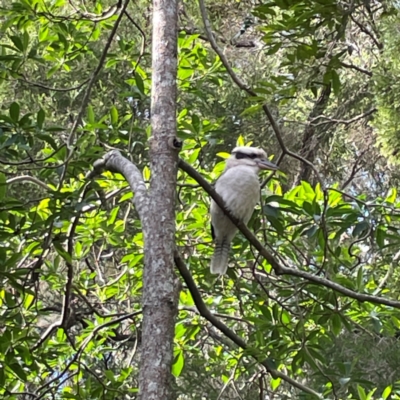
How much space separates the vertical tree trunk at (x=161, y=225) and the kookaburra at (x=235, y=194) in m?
0.91

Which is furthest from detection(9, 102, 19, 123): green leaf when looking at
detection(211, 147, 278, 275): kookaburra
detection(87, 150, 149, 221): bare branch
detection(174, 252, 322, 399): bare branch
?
detection(211, 147, 278, 275): kookaburra

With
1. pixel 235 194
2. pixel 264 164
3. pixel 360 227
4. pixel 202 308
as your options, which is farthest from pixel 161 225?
pixel 264 164

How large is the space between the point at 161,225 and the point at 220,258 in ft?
3.97

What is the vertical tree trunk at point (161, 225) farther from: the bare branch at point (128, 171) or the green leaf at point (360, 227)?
the green leaf at point (360, 227)

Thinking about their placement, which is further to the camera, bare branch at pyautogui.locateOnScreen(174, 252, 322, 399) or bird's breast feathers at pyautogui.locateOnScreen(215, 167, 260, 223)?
bird's breast feathers at pyautogui.locateOnScreen(215, 167, 260, 223)

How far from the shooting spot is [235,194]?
283 centimetres

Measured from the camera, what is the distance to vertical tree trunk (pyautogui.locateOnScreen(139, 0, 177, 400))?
134cm

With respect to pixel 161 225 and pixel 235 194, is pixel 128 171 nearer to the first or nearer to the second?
pixel 161 225

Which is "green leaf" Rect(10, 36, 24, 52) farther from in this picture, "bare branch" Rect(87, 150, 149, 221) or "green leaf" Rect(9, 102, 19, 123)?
"bare branch" Rect(87, 150, 149, 221)

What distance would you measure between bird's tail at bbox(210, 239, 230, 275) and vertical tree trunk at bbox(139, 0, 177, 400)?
3.45ft

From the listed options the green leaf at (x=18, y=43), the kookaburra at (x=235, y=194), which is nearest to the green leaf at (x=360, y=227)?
the kookaburra at (x=235, y=194)

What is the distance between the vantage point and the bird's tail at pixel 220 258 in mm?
2641

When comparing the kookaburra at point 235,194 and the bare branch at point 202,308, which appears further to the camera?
the kookaburra at point 235,194

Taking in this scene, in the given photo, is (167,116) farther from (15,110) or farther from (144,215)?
(15,110)
